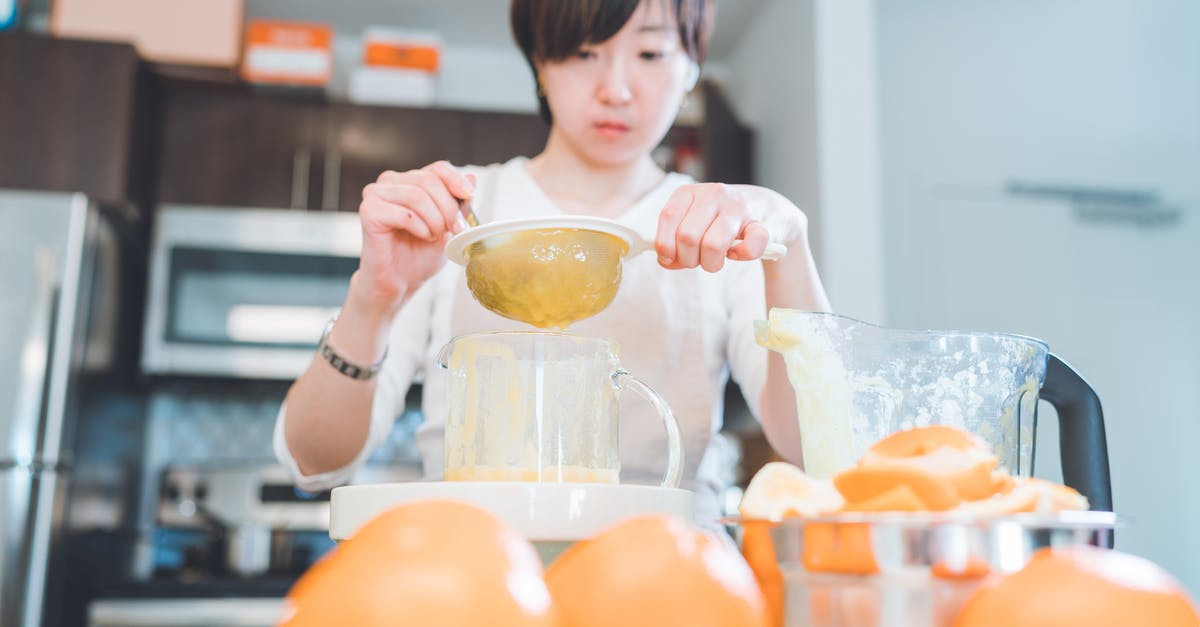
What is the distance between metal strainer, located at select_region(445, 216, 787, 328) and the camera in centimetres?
68

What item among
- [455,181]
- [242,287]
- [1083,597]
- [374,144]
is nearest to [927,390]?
[1083,597]

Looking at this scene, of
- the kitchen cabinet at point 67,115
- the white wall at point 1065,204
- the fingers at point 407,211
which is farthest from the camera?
the white wall at point 1065,204

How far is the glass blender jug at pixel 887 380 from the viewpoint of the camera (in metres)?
0.54

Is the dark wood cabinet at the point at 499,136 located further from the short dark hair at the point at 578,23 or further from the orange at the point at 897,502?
the orange at the point at 897,502

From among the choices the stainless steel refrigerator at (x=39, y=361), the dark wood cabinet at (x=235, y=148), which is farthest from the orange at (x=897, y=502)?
the dark wood cabinet at (x=235, y=148)

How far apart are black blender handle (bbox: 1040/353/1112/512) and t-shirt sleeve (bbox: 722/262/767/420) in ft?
1.47

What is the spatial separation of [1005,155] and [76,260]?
97.7 inches

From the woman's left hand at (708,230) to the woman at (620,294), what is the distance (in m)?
0.03

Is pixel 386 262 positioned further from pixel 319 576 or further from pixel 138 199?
pixel 138 199

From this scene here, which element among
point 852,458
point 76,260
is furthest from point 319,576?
point 76,260

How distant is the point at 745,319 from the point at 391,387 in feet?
1.26

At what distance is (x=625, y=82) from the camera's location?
102 centimetres

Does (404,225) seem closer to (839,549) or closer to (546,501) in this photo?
(546,501)

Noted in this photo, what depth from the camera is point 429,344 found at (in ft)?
3.72
